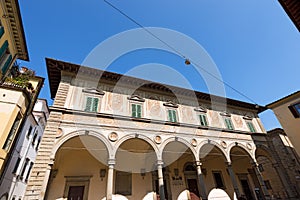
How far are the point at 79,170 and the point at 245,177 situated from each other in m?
14.9

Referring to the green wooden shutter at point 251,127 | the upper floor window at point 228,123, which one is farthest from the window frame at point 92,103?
the green wooden shutter at point 251,127

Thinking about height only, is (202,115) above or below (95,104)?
above

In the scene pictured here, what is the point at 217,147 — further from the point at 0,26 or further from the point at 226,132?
the point at 0,26

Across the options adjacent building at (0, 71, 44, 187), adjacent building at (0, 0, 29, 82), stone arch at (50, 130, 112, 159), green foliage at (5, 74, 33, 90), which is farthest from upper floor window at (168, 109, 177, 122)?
adjacent building at (0, 0, 29, 82)

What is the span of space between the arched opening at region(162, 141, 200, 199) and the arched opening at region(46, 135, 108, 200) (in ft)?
15.3

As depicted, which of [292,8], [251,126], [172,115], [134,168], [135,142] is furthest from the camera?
[251,126]

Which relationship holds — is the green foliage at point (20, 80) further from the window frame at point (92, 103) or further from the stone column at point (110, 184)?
the stone column at point (110, 184)

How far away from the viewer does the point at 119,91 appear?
1163 centimetres

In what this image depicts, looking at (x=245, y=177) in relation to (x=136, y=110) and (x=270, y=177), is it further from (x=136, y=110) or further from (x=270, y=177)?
(x=136, y=110)

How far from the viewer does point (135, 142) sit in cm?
1103

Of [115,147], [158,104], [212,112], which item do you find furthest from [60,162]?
[212,112]

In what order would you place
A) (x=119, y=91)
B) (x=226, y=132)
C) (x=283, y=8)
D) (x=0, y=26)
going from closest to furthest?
(x=283, y=8), (x=0, y=26), (x=119, y=91), (x=226, y=132)

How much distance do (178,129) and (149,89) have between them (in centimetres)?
374

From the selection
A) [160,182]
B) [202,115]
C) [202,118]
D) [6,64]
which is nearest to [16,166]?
[6,64]
